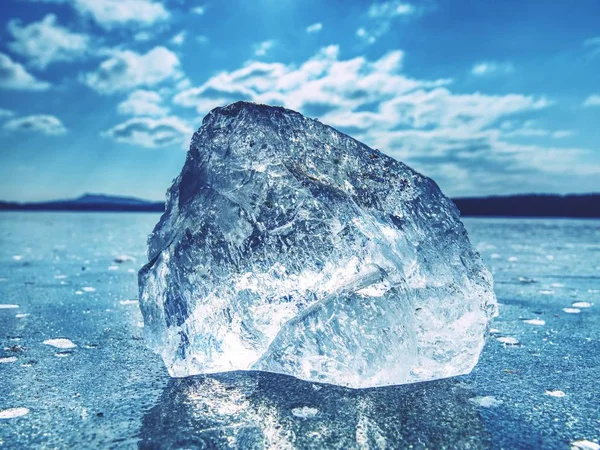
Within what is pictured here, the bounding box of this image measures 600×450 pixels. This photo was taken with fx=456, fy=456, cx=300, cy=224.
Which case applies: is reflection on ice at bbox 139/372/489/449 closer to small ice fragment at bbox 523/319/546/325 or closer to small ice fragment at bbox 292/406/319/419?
small ice fragment at bbox 292/406/319/419

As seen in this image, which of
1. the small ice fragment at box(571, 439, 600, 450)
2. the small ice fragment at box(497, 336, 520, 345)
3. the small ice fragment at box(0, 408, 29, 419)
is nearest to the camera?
the small ice fragment at box(571, 439, 600, 450)

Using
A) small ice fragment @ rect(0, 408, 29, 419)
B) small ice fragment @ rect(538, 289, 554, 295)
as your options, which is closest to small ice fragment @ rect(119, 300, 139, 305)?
small ice fragment @ rect(0, 408, 29, 419)

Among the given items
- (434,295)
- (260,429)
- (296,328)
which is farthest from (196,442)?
(434,295)

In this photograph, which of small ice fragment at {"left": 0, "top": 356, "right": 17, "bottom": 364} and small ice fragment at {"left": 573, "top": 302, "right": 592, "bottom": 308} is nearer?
small ice fragment at {"left": 0, "top": 356, "right": 17, "bottom": 364}

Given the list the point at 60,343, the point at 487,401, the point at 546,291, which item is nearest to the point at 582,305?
the point at 546,291

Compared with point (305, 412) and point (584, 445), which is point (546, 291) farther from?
point (305, 412)

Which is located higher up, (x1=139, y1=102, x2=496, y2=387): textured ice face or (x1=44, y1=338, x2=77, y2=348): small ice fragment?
(x1=139, y1=102, x2=496, y2=387): textured ice face
